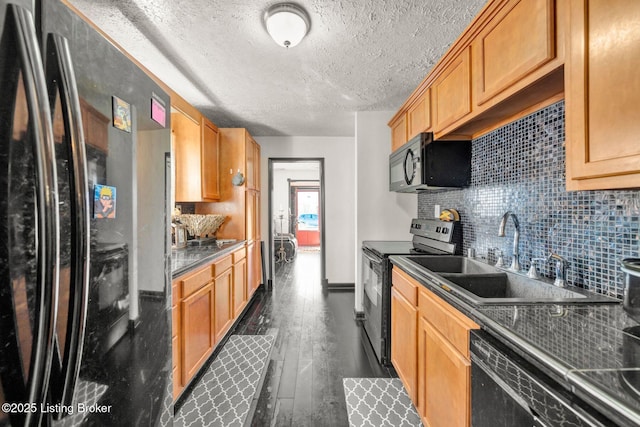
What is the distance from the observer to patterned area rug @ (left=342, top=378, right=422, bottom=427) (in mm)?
1584

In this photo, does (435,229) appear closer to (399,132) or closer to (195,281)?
(399,132)

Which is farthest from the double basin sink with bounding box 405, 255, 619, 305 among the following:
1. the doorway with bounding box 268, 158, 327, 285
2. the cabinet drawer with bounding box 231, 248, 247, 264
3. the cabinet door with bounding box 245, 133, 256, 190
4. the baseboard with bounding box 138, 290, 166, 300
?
the doorway with bounding box 268, 158, 327, 285

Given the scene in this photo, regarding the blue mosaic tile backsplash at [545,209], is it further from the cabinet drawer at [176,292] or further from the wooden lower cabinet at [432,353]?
the cabinet drawer at [176,292]

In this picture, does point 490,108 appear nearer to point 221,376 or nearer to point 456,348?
point 456,348

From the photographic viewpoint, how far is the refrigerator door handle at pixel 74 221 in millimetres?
652

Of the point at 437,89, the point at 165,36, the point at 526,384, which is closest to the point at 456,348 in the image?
the point at 526,384

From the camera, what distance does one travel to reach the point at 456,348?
1.10 meters

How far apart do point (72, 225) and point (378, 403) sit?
1.88m

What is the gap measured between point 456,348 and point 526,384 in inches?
16.9

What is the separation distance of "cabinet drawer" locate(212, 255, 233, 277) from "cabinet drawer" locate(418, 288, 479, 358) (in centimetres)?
158

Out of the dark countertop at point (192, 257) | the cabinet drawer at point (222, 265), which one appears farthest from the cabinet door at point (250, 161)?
the cabinet drawer at point (222, 265)

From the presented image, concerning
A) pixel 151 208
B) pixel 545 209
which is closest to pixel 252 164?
pixel 151 208

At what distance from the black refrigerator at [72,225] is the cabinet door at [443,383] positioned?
118 cm

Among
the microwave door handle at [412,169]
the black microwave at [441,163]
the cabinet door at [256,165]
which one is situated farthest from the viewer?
the cabinet door at [256,165]
